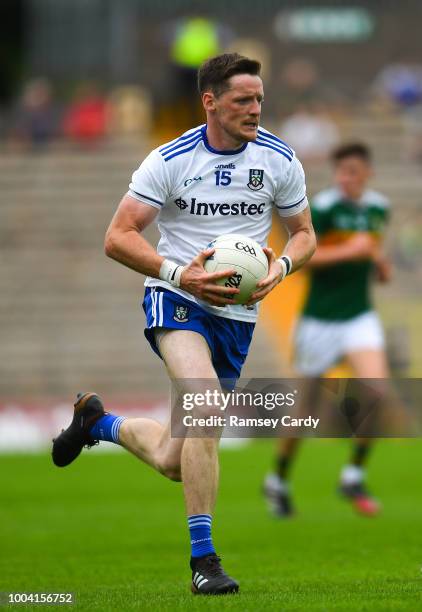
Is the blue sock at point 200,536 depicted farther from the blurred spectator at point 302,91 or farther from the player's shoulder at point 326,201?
the blurred spectator at point 302,91

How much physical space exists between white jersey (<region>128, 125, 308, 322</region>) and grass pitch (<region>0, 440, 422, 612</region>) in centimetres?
150

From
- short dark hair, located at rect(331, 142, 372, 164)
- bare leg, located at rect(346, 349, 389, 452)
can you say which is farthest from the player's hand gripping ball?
short dark hair, located at rect(331, 142, 372, 164)

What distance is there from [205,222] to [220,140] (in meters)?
0.42

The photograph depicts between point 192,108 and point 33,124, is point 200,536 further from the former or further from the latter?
point 192,108

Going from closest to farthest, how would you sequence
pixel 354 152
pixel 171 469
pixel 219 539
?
pixel 171 469
pixel 219 539
pixel 354 152

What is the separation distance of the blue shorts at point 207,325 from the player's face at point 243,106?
35.1 inches

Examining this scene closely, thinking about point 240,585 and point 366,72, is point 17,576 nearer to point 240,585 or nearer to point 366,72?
point 240,585

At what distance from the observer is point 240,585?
7.28 metres

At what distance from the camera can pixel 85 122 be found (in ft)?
86.9

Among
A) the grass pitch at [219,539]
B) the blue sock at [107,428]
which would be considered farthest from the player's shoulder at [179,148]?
the grass pitch at [219,539]

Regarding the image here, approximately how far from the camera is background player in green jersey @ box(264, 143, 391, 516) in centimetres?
1195

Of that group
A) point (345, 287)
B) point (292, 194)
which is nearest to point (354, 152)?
point (345, 287)

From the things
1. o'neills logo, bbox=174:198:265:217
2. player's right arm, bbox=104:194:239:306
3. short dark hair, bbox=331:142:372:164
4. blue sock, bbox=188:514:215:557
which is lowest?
blue sock, bbox=188:514:215:557

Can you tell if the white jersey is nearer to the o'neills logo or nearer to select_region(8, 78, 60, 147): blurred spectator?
the o'neills logo
